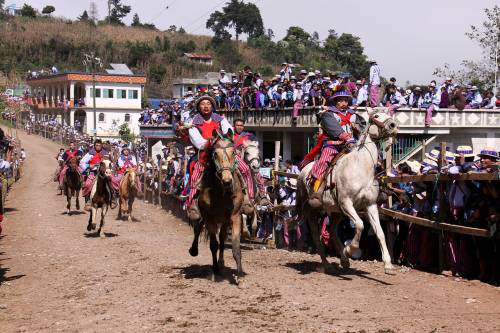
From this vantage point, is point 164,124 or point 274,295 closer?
point 274,295

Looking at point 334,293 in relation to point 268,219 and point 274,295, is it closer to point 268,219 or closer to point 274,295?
point 274,295

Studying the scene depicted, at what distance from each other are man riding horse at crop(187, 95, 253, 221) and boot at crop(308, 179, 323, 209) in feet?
3.95

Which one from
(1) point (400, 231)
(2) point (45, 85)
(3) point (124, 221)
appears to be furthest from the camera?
(2) point (45, 85)

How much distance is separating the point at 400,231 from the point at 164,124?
3587 cm

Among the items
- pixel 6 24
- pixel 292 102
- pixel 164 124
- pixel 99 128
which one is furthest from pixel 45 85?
pixel 292 102

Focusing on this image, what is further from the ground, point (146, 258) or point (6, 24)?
point (6, 24)

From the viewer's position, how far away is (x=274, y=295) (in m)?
10.3

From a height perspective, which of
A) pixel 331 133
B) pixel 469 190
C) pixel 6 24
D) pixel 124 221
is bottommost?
pixel 124 221

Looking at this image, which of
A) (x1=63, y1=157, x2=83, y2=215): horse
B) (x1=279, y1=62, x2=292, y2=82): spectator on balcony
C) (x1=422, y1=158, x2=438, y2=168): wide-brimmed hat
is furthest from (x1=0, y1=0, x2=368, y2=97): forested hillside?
(x1=422, y1=158, x2=438, y2=168): wide-brimmed hat

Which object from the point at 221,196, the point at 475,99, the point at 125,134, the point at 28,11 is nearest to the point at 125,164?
the point at 221,196

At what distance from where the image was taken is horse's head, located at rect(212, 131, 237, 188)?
10.5 m

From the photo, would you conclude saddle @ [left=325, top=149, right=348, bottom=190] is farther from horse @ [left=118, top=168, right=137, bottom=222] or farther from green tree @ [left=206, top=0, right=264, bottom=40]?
green tree @ [left=206, top=0, right=264, bottom=40]

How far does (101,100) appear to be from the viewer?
8325 centimetres

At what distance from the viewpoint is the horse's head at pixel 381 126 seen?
1181cm
